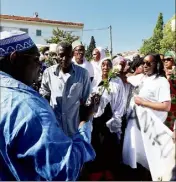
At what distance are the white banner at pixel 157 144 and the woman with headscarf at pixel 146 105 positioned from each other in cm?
2

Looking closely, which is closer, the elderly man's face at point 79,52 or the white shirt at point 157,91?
the white shirt at point 157,91

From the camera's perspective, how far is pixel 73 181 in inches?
51.6

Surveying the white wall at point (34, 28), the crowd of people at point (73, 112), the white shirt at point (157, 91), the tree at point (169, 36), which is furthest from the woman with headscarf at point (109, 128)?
the white wall at point (34, 28)

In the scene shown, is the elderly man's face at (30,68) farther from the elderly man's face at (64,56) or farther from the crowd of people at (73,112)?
the elderly man's face at (64,56)

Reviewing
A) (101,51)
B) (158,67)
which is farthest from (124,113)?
(101,51)

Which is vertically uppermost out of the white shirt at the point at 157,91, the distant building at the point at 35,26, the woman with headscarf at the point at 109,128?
the distant building at the point at 35,26

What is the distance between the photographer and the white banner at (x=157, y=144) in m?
2.75

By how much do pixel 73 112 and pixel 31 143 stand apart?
2289 millimetres

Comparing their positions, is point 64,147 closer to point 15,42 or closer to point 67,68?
point 15,42

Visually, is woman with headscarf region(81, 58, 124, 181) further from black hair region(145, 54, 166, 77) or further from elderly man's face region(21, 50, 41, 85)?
elderly man's face region(21, 50, 41, 85)

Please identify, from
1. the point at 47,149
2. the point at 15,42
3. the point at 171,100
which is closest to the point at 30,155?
the point at 47,149

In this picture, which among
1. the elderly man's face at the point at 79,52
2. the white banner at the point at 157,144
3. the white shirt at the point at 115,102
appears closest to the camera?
the white banner at the point at 157,144

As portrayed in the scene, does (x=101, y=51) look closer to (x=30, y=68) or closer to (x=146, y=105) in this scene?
(x=146, y=105)

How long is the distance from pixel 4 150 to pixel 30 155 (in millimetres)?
123
